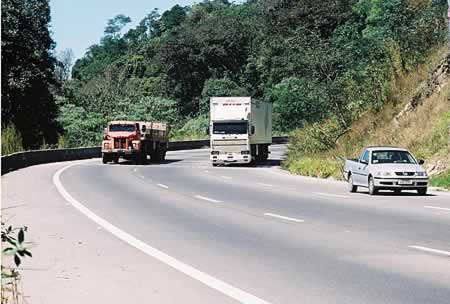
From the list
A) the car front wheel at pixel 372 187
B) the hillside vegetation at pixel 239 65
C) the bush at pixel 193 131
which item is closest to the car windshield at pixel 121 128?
the hillside vegetation at pixel 239 65

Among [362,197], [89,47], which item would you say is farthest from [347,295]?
[89,47]

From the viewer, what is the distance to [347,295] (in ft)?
28.3

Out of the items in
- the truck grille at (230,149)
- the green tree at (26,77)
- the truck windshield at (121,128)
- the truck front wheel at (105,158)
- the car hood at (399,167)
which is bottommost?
the truck front wheel at (105,158)

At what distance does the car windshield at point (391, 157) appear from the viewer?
25.2 metres

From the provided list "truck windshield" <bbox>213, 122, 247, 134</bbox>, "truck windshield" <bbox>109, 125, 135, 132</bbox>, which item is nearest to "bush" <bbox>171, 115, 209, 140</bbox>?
"truck windshield" <bbox>109, 125, 135, 132</bbox>

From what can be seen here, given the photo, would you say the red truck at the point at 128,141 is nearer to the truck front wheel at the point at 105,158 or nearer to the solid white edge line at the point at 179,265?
the truck front wheel at the point at 105,158

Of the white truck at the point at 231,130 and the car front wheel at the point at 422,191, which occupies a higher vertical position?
the white truck at the point at 231,130

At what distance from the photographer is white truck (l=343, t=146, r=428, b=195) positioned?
78.5 ft

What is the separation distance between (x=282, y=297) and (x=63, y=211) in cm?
1108

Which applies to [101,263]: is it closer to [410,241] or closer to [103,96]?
[410,241]

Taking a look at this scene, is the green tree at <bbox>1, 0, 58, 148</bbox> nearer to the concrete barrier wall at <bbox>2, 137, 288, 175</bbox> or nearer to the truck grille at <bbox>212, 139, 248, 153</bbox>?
the concrete barrier wall at <bbox>2, 137, 288, 175</bbox>

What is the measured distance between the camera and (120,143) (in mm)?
49781

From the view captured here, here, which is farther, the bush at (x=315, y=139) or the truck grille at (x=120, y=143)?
the truck grille at (x=120, y=143)

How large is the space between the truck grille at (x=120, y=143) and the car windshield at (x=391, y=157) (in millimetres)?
26286
